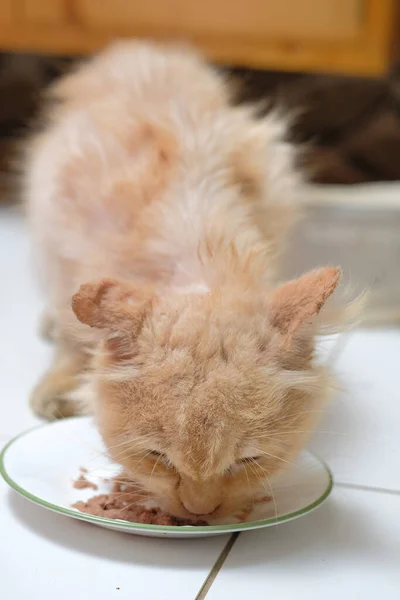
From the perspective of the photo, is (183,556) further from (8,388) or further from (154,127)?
(154,127)

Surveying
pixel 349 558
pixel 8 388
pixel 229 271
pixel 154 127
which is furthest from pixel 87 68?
pixel 349 558

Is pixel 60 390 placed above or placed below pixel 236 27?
below

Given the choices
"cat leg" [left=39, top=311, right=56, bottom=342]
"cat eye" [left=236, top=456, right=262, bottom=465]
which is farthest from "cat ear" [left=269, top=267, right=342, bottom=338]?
"cat leg" [left=39, top=311, right=56, bottom=342]

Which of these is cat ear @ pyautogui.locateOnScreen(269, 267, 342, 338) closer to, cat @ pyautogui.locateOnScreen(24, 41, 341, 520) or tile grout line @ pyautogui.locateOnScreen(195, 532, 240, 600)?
cat @ pyautogui.locateOnScreen(24, 41, 341, 520)

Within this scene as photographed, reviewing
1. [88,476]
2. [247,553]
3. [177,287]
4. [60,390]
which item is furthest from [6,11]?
[247,553]

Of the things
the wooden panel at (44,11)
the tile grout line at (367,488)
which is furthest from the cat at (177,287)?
the wooden panel at (44,11)

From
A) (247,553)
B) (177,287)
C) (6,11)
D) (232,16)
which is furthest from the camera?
(6,11)

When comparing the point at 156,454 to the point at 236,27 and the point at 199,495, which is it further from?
the point at 236,27
